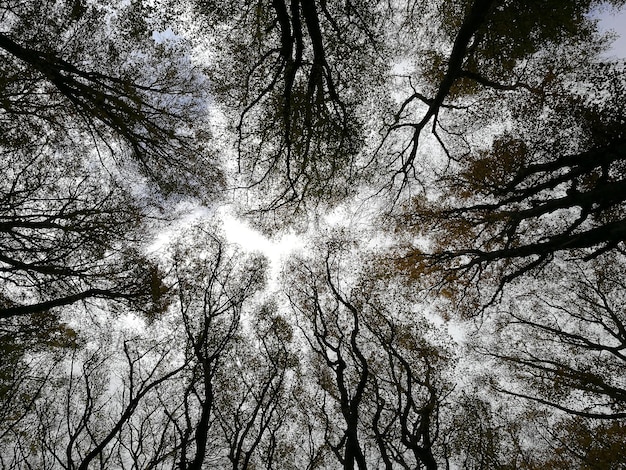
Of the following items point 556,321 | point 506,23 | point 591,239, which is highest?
point 506,23

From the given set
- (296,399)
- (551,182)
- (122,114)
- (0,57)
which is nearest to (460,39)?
(551,182)

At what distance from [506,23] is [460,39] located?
146 inches

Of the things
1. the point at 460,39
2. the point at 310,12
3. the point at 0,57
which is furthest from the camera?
the point at 0,57

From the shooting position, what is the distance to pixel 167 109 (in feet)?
28.9

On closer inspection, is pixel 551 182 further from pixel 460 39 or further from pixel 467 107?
pixel 460 39

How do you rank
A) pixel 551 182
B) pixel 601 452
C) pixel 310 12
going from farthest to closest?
1. pixel 601 452
2. pixel 551 182
3. pixel 310 12

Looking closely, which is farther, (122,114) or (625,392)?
(122,114)

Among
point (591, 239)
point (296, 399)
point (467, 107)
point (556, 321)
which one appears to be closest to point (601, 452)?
point (556, 321)

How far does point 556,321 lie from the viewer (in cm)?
1101

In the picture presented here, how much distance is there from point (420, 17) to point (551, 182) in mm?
6077

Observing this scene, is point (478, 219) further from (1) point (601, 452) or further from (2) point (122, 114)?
(2) point (122, 114)

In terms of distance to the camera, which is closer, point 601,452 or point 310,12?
point 310,12

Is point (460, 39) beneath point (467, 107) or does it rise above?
beneath

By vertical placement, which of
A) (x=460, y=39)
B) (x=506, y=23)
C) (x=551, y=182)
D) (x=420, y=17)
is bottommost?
(x=551, y=182)
